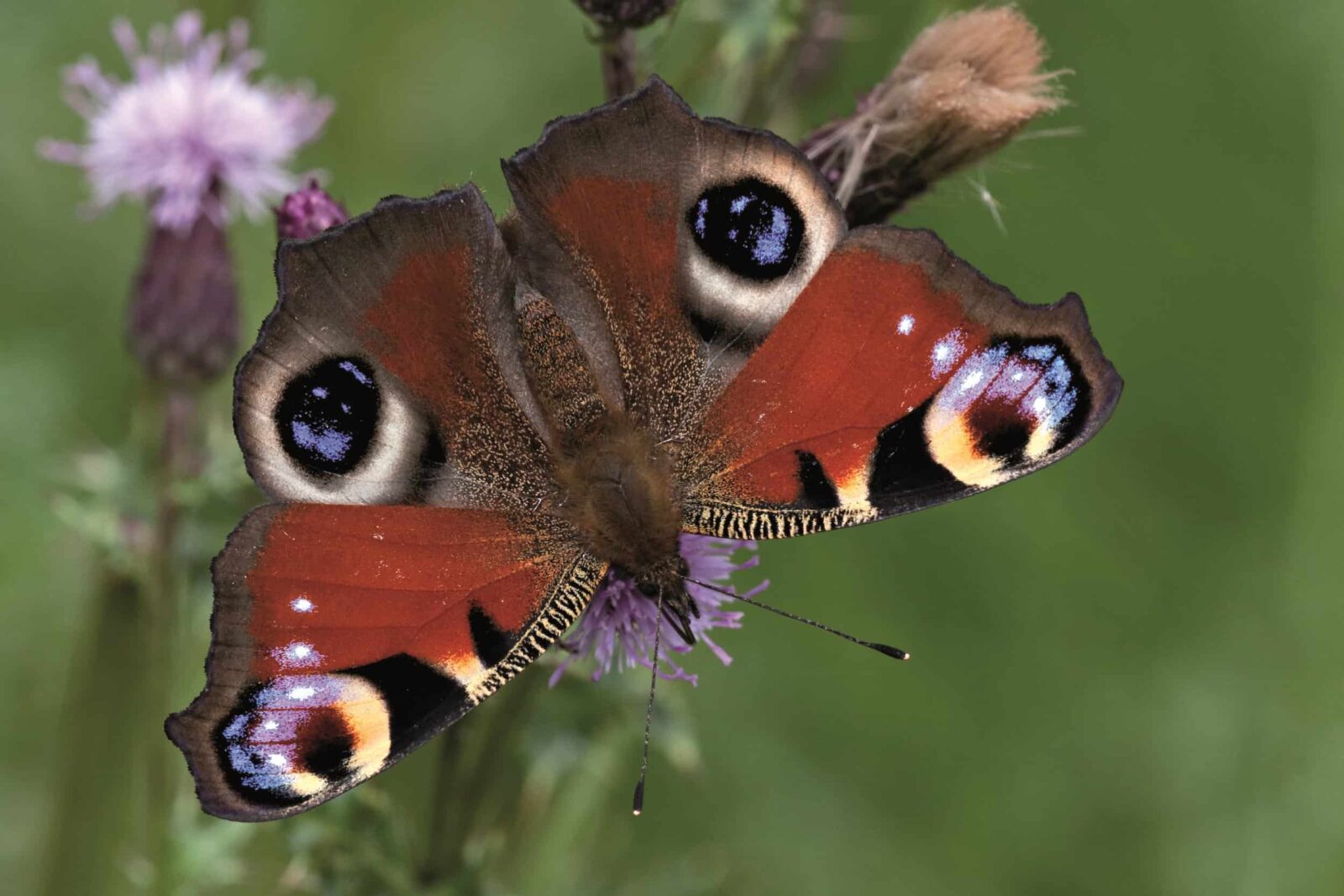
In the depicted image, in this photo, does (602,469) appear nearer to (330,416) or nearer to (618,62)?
(330,416)

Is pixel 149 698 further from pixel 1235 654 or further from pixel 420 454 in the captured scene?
pixel 1235 654

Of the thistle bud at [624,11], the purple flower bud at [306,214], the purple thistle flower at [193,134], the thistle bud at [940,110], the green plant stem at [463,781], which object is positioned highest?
the purple thistle flower at [193,134]

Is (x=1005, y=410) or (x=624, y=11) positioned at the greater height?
(x=624, y=11)

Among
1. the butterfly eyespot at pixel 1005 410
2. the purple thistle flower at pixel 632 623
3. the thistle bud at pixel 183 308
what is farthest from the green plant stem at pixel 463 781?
the thistle bud at pixel 183 308

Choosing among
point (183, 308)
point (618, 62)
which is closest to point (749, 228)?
point (618, 62)

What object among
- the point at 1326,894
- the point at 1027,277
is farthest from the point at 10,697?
the point at 1326,894

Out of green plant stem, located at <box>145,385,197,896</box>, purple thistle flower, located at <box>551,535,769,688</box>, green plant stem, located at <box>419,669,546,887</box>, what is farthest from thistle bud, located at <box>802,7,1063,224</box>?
green plant stem, located at <box>145,385,197,896</box>

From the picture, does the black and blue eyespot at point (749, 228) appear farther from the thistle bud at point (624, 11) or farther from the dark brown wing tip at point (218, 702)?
the dark brown wing tip at point (218, 702)
